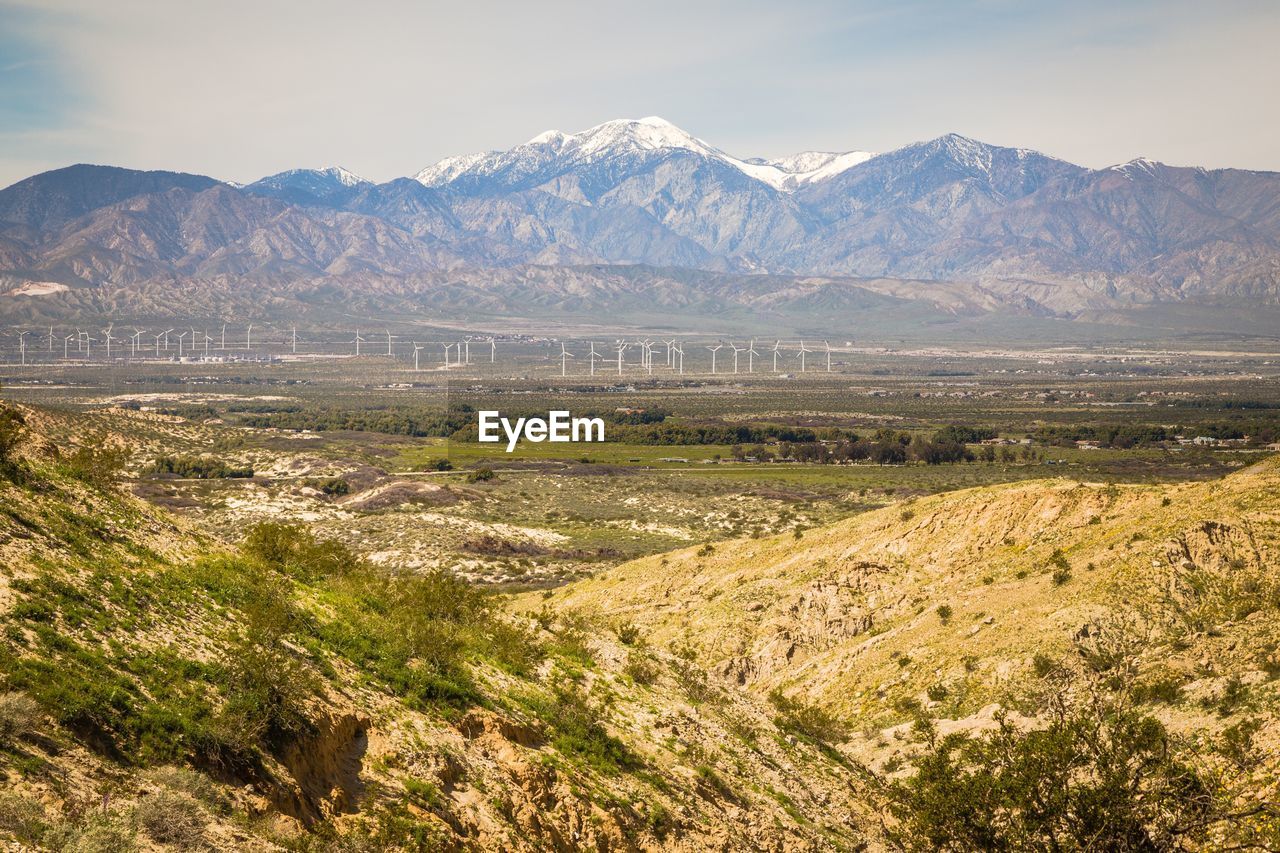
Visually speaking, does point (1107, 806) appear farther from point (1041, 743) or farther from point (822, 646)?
point (822, 646)

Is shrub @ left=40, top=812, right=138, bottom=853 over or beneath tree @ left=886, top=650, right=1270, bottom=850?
over

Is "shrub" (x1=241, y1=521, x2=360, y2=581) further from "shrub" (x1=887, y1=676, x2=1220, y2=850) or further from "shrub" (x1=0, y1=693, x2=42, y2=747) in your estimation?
"shrub" (x1=887, y1=676, x2=1220, y2=850)

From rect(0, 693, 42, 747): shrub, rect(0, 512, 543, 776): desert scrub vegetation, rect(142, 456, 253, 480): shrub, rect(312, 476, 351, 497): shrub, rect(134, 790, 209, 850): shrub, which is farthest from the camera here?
rect(142, 456, 253, 480): shrub

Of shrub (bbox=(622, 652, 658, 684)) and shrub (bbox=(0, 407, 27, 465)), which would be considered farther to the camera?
shrub (bbox=(622, 652, 658, 684))

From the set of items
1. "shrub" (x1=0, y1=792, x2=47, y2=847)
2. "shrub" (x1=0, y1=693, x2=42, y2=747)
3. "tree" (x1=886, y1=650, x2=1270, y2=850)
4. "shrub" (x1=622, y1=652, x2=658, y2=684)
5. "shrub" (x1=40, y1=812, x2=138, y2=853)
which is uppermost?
"shrub" (x1=0, y1=693, x2=42, y2=747)

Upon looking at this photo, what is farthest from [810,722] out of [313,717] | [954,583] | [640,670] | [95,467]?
[95,467]

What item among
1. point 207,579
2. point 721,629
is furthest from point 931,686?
point 207,579

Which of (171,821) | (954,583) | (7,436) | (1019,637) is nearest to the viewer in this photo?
(171,821)

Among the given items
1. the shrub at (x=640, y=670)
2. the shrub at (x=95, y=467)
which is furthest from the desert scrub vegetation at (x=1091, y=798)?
the shrub at (x=95, y=467)

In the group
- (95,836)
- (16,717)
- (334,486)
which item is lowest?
(334,486)

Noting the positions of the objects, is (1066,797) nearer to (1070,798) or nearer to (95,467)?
(1070,798)

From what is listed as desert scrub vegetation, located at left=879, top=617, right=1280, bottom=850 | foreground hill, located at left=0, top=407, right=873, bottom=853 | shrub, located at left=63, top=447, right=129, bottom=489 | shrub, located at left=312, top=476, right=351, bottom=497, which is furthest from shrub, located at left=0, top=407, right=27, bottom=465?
shrub, located at left=312, top=476, right=351, bottom=497

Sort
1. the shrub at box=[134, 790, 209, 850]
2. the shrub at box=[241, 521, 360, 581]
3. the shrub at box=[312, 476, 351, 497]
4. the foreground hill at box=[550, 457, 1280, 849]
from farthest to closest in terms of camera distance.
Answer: the shrub at box=[312, 476, 351, 497] < the shrub at box=[241, 521, 360, 581] < the foreground hill at box=[550, 457, 1280, 849] < the shrub at box=[134, 790, 209, 850]
